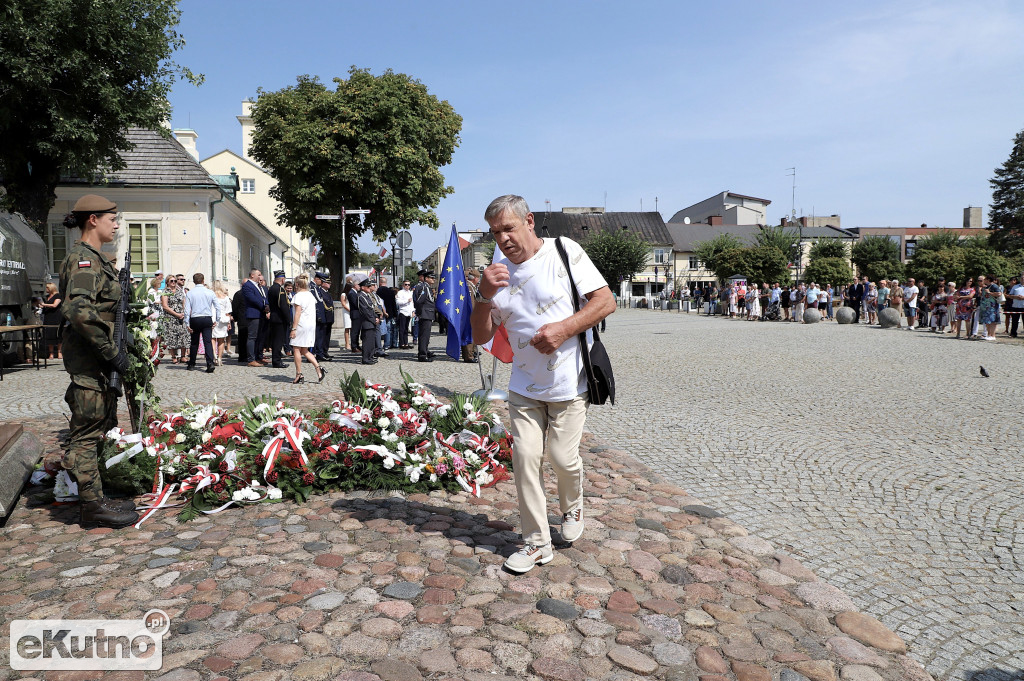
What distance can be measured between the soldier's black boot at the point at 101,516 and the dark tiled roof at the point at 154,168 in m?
22.1

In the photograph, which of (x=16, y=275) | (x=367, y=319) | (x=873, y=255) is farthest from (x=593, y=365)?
(x=873, y=255)

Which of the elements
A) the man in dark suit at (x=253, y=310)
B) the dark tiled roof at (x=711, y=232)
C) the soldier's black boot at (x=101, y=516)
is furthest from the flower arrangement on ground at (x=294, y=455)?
the dark tiled roof at (x=711, y=232)

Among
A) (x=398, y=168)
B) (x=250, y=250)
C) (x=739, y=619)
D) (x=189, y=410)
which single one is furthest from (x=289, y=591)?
(x=250, y=250)

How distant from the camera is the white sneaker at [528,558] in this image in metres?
3.72

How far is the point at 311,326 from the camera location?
11.6 m

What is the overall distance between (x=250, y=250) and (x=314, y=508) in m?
31.2

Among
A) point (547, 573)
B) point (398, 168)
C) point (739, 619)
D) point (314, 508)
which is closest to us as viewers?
point (739, 619)

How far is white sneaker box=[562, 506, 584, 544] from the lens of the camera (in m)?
4.09

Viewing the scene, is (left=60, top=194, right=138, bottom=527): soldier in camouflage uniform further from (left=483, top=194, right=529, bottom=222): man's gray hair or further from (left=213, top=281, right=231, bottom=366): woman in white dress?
(left=213, top=281, right=231, bottom=366): woman in white dress

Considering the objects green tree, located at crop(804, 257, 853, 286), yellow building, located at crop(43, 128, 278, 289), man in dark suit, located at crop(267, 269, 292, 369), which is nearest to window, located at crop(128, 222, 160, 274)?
yellow building, located at crop(43, 128, 278, 289)

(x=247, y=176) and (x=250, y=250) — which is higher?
(x=247, y=176)

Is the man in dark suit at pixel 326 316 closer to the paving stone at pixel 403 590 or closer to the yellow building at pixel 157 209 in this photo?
the yellow building at pixel 157 209

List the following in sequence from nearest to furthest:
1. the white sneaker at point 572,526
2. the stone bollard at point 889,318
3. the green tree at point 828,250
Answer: the white sneaker at point 572,526 → the stone bollard at point 889,318 → the green tree at point 828,250

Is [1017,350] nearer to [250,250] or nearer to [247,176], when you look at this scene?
[250,250]
